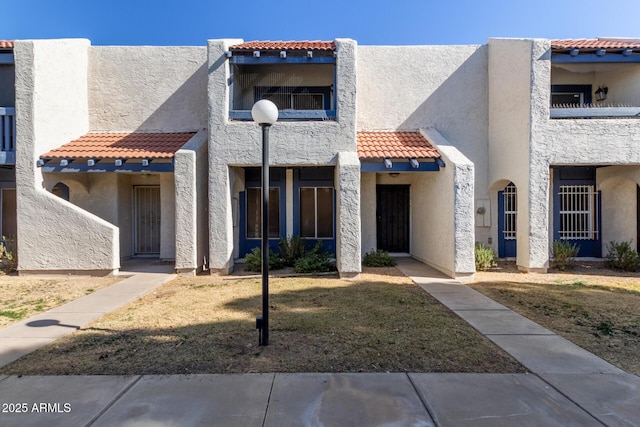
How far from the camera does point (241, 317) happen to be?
629 centimetres

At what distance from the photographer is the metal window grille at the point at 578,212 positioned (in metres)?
12.5

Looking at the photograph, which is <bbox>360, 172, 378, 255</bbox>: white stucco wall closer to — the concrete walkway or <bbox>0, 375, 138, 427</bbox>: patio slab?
the concrete walkway

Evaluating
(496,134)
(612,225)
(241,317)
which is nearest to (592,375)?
(241,317)

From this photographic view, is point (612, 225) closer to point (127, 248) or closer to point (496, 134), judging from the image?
A: point (496, 134)

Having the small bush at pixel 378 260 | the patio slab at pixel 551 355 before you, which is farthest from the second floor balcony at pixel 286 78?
the patio slab at pixel 551 355

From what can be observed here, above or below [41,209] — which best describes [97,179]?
above

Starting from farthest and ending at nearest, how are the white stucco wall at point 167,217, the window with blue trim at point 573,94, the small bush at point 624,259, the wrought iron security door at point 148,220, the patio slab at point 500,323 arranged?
the wrought iron security door at point 148,220, the window with blue trim at point 573,94, the white stucco wall at point 167,217, the small bush at point 624,259, the patio slab at point 500,323

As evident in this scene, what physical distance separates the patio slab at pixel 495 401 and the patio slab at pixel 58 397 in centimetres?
316

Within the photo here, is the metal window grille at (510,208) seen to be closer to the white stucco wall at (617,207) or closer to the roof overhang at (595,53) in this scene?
the white stucco wall at (617,207)

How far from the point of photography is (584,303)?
720 cm

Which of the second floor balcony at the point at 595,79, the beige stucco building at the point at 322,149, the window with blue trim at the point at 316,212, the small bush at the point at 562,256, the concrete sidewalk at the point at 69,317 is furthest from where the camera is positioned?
the window with blue trim at the point at 316,212

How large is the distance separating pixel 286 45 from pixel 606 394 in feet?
33.9

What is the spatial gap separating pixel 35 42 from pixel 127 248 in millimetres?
6540

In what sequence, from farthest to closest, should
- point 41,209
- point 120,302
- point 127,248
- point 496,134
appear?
point 127,248
point 496,134
point 41,209
point 120,302
